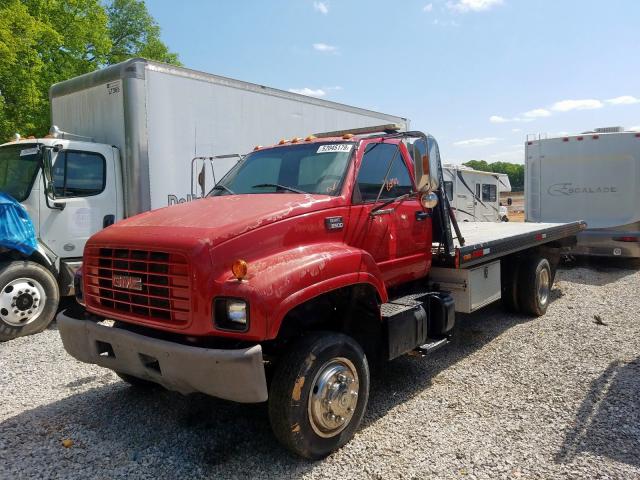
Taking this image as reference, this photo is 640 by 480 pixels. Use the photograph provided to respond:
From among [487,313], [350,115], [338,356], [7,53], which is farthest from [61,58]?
[338,356]

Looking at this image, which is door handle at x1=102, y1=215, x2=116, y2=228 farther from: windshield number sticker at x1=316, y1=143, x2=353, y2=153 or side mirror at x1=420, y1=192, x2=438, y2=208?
side mirror at x1=420, y1=192, x2=438, y2=208

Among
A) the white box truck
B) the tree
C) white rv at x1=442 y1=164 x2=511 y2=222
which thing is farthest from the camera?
the tree

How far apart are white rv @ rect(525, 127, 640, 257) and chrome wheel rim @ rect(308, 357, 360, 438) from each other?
898 cm

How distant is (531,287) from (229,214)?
4.94 meters

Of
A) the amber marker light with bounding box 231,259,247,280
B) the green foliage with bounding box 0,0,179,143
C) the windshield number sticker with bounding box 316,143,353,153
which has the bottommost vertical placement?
the amber marker light with bounding box 231,259,247,280

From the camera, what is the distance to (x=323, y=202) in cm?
393

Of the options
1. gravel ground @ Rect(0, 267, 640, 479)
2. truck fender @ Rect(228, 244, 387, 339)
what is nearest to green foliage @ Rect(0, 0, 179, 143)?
gravel ground @ Rect(0, 267, 640, 479)

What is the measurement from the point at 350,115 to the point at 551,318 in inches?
231

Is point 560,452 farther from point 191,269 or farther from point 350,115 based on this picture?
point 350,115

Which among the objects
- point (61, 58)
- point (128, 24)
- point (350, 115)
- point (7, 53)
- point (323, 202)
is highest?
point (128, 24)

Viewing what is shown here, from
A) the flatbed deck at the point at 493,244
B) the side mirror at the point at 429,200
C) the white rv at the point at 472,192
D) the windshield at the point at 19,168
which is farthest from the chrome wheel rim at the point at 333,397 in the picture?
the white rv at the point at 472,192

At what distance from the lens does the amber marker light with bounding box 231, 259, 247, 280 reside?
10.2 feet

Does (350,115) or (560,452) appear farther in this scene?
(350,115)

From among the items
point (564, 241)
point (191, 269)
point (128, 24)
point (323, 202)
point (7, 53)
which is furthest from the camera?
point (128, 24)
